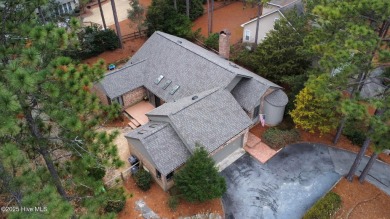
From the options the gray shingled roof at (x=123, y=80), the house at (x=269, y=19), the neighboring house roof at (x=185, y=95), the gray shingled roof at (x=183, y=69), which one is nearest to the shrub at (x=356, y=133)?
the neighboring house roof at (x=185, y=95)

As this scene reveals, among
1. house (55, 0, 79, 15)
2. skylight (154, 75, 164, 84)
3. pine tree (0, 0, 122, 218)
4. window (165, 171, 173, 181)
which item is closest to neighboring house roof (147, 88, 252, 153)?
window (165, 171, 173, 181)

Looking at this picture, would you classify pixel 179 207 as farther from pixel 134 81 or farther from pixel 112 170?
pixel 134 81

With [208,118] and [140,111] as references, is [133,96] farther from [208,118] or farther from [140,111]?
[208,118]

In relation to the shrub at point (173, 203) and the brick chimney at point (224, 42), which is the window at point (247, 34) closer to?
the brick chimney at point (224, 42)

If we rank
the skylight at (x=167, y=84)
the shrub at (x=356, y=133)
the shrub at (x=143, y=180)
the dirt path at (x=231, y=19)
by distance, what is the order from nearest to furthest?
1. the shrub at (x=143, y=180)
2. the shrub at (x=356, y=133)
3. the skylight at (x=167, y=84)
4. the dirt path at (x=231, y=19)

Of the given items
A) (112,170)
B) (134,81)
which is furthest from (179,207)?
(134,81)

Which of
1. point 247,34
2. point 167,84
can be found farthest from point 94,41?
point 247,34


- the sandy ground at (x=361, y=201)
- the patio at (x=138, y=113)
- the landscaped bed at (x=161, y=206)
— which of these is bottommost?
the sandy ground at (x=361, y=201)
